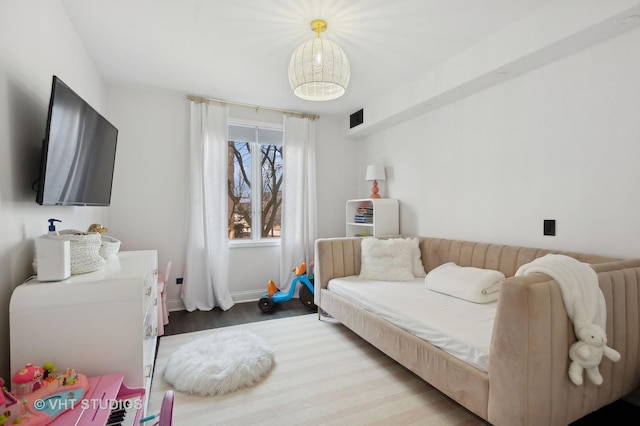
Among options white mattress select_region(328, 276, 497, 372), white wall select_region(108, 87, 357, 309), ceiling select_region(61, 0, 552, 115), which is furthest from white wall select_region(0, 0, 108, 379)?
white mattress select_region(328, 276, 497, 372)

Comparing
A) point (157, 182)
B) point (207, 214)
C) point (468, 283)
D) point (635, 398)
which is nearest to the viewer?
point (635, 398)

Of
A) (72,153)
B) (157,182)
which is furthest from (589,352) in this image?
(157,182)

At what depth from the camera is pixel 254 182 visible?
4.09 m

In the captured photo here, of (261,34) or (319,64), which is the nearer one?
(319,64)

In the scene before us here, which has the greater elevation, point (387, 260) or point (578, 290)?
point (578, 290)

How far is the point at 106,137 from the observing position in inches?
85.7

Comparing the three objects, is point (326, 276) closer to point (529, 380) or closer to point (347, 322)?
point (347, 322)

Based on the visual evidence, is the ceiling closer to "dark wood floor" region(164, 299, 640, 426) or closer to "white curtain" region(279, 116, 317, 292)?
"white curtain" region(279, 116, 317, 292)

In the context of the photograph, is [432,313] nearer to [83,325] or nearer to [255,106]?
[83,325]

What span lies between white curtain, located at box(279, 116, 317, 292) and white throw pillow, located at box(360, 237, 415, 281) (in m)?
1.20

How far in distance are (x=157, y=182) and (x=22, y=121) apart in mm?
2025

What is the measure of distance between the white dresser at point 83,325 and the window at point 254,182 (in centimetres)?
262

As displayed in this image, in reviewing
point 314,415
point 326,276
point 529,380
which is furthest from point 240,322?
point 529,380

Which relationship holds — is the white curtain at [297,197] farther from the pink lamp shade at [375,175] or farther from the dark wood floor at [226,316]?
the pink lamp shade at [375,175]
